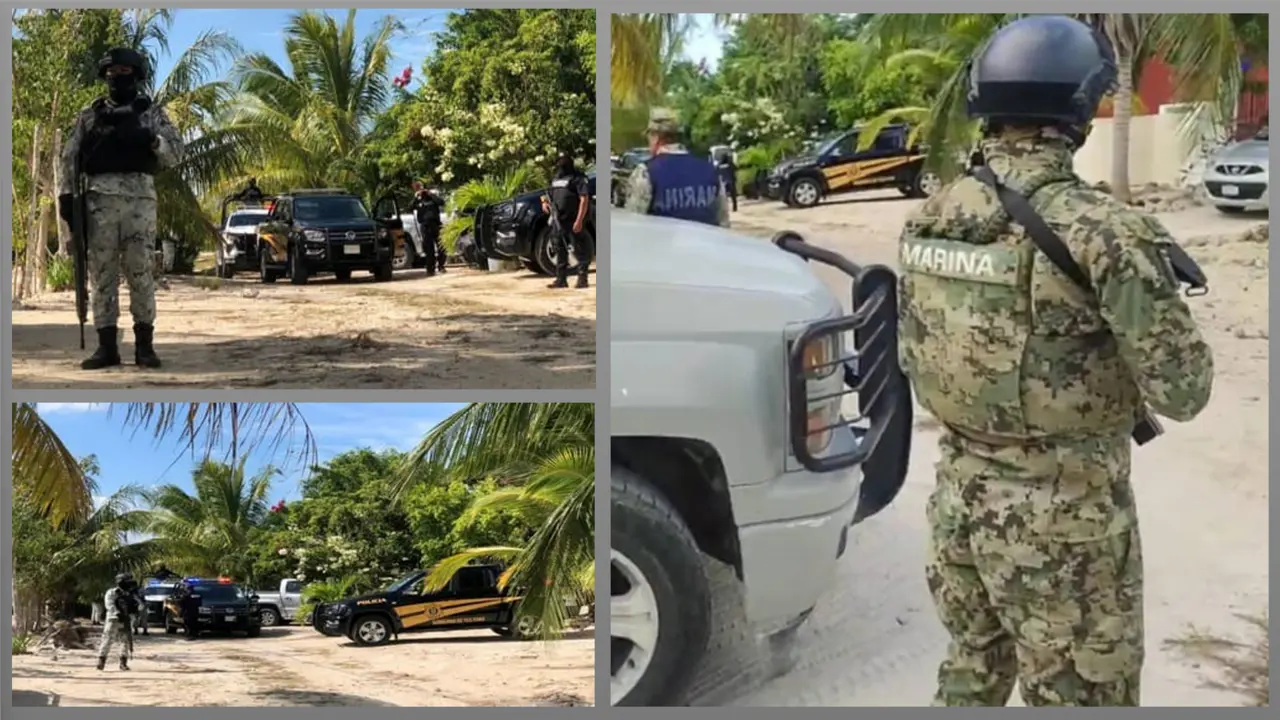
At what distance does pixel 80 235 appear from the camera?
5.29m

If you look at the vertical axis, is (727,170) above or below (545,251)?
above

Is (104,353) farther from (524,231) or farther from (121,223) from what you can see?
(524,231)

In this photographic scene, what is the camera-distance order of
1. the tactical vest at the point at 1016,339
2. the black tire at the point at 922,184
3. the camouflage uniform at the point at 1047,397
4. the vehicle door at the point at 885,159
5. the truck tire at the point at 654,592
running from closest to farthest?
the camouflage uniform at the point at 1047,397 < the tactical vest at the point at 1016,339 < the truck tire at the point at 654,592 < the black tire at the point at 922,184 < the vehicle door at the point at 885,159

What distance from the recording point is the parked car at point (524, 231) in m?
5.18

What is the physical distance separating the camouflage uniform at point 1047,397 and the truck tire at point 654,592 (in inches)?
35.0

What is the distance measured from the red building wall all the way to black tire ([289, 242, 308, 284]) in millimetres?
2864

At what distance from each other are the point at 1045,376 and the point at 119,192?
3.29 metres

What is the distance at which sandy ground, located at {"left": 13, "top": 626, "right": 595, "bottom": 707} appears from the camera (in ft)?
17.3

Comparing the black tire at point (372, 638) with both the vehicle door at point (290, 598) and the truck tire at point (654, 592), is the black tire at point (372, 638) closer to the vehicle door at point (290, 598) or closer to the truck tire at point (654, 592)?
the vehicle door at point (290, 598)

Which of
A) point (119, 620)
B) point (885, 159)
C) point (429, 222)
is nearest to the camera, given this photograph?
point (885, 159)

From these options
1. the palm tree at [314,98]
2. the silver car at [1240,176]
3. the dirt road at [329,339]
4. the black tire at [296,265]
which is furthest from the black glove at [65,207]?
the silver car at [1240,176]

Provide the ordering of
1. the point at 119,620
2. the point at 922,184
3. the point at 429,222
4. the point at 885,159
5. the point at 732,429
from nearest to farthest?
1. the point at 732,429
2. the point at 922,184
3. the point at 885,159
4. the point at 119,620
5. the point at 429,222

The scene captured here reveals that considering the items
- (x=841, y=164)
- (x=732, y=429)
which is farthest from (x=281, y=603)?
(x=841, y=164)

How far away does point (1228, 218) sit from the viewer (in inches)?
201
